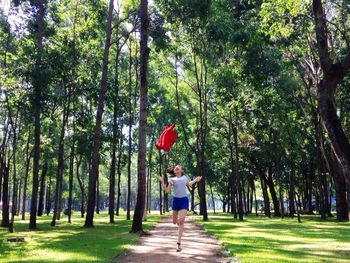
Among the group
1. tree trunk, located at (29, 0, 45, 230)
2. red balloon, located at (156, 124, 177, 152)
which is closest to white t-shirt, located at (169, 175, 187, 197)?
red balloon, located at (156, 124, 177, 152)

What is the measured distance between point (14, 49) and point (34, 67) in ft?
22.3

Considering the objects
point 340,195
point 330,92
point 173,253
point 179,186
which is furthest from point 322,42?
point 340,195

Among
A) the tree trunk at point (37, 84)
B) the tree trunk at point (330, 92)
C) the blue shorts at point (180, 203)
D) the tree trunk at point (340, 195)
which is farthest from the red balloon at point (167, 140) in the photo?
the tree trunk at point (340, 195)

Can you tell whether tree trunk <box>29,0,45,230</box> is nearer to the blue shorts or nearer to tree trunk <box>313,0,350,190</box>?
the blue shorts

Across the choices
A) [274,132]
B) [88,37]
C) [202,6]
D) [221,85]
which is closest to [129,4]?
[88,37]

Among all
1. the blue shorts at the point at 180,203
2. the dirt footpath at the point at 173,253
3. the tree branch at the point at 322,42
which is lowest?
the dirt footpath at the point at 173,253

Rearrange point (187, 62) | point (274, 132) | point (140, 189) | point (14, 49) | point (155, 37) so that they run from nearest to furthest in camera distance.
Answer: point (140, 189) < point (155, 37) < point (14, 49) < point (274, 132) < point (187, 62)

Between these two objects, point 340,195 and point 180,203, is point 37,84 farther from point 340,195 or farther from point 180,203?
point 340,195

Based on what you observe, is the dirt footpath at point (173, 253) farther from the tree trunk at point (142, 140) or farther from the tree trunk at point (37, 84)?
the tree trunk at point (37, 84)

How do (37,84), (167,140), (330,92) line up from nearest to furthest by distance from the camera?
(167,140), (330,92), (37,84)

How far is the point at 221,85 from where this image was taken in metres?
28.2

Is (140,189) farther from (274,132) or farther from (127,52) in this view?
(127,52)

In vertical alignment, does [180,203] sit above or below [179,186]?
below

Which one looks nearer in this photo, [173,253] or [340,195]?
[173,253]
